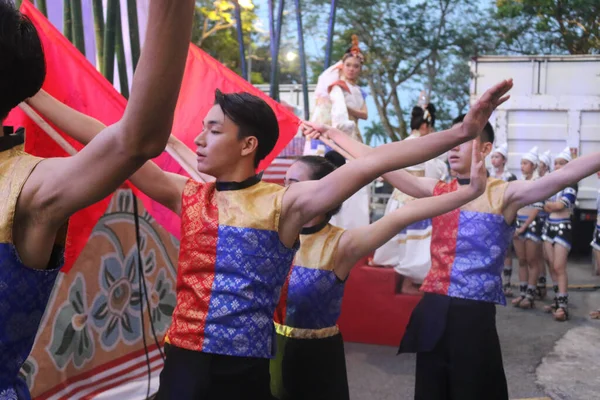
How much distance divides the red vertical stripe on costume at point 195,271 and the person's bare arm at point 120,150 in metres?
0.87

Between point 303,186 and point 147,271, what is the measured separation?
2.19 meters

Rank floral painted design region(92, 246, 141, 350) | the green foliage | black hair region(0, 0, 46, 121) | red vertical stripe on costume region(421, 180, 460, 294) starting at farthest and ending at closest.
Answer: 1. the green foliage
2. floral painted design region(92, 246, 141, 350)
3. red vertical stripe on costume region(421, 180, 460, 294)
4. black hair region(0, 0, 46, 121)

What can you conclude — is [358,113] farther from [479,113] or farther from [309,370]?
[479,113]

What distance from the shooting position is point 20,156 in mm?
1320

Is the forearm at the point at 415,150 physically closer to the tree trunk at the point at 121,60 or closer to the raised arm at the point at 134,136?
the raised arm at the point at 134,136

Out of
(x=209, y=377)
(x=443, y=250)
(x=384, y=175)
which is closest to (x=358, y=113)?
(x=384, y=175)

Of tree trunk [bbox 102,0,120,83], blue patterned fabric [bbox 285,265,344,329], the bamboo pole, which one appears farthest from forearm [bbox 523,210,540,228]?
the bamboo pole

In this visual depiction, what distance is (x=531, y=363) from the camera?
5199mm

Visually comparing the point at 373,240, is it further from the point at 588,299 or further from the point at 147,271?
the point at 588,299

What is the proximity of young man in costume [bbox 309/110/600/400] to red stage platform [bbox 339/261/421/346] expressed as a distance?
220 centimetres

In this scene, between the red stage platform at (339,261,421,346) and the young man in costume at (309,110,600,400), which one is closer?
the young man in costume at (309,110,600,400)

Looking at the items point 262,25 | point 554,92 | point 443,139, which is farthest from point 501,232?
point 262,25

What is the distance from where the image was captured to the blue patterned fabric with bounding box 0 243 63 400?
124cm

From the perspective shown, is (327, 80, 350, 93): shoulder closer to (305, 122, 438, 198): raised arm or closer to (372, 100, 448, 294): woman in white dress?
(372, 100, 448, 294): woman in white dress
